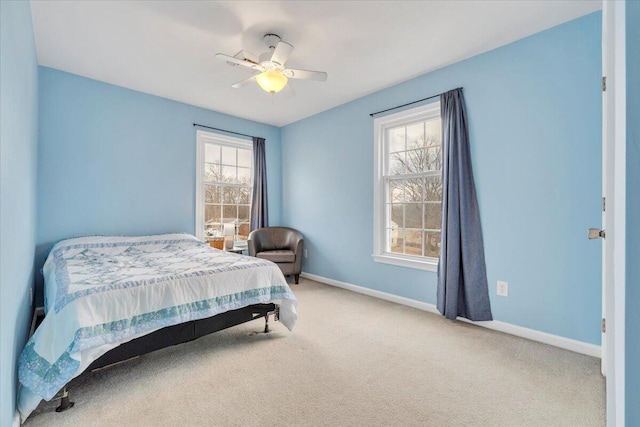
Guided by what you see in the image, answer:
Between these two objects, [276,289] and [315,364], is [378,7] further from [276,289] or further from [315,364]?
[315,364]

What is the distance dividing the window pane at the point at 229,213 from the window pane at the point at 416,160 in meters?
2.79

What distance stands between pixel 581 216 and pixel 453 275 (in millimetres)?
1097

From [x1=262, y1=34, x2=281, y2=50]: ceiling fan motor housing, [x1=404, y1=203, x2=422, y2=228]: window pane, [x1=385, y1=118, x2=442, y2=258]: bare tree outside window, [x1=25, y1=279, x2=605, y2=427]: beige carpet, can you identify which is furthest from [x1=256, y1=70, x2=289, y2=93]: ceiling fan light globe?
[x1=25, y1=279, x2=605, y2=427]: beige carpet

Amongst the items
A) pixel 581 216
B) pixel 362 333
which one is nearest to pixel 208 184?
pixel 362 333

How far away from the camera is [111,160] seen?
11.7 feet

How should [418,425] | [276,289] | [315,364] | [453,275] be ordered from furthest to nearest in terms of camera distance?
[453,275] → [276,289] → [315,364] → [418,425]

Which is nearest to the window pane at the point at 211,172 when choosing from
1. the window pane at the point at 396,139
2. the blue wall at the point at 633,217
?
the window pane at the point at 396,139

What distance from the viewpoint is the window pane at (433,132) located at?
330cm

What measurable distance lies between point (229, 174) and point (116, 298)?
316cm

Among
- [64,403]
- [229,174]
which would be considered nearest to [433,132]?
[229,174]

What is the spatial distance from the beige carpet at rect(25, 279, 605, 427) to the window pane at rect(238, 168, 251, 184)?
2743 mm

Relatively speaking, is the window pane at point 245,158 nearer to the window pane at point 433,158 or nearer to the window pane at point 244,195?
the window pane at point 244,195

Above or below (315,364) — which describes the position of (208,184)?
above

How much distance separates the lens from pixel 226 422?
1.55 metres
